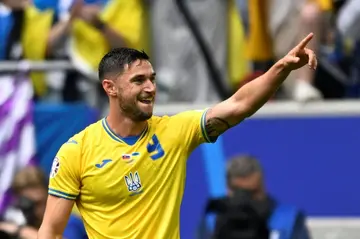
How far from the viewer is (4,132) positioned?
34.6 ft

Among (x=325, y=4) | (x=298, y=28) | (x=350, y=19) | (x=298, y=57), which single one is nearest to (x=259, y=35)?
(x=298, y=28)

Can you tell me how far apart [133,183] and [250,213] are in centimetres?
199

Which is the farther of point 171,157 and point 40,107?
point 40,107

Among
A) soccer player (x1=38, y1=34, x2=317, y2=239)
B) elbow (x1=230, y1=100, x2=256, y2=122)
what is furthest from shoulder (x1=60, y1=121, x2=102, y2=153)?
elbow (x1=230, y1=100, x2=256, y2=122)

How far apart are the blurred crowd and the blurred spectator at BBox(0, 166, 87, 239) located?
4.22ft

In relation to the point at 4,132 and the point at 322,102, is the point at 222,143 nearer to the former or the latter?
the point at 322,102

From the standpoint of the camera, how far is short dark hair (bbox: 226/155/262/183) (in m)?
8.93

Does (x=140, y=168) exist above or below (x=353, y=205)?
above

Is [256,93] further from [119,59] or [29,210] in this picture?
[29,210]

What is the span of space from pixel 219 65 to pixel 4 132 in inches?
77.7

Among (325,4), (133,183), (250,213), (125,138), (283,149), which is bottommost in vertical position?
(250,213)

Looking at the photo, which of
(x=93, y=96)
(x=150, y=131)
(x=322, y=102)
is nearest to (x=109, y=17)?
(x=93, y=96)

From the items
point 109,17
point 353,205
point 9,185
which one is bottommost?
point 353,205

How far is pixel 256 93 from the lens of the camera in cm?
626
